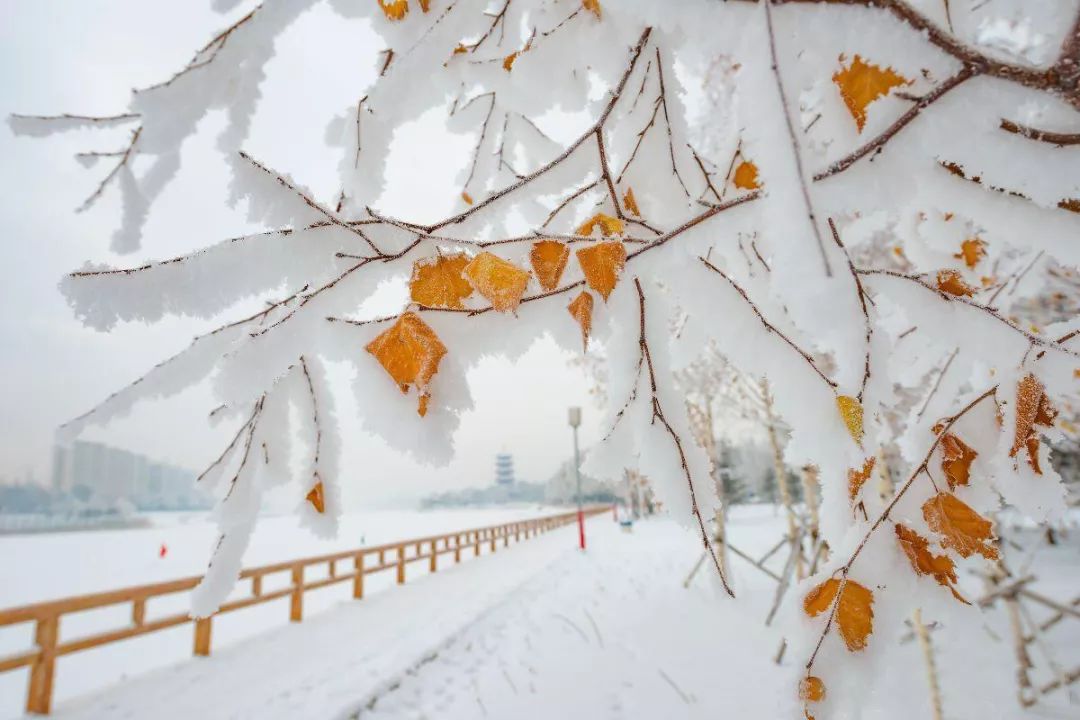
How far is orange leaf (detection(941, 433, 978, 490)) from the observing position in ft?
2.67

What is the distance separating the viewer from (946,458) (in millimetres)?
827

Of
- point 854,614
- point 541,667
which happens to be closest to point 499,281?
point 854,614

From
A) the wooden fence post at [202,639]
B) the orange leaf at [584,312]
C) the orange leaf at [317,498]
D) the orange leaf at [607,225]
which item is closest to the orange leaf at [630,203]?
the orange leaf at [607,225]

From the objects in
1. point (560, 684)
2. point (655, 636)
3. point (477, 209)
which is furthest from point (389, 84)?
point (655, 636)

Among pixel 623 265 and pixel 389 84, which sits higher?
pixel 389 84

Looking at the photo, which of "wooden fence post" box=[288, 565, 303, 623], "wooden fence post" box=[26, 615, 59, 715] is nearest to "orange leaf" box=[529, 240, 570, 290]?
"wooden fence post" box=[26, 615, 59, 715]

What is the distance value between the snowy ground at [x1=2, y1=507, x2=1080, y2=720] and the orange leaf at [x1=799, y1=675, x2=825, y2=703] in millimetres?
2377

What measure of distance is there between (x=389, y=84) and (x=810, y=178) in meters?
0.77

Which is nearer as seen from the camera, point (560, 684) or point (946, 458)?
point (946, 458)

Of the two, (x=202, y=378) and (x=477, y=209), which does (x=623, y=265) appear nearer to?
(x=477, y=209)

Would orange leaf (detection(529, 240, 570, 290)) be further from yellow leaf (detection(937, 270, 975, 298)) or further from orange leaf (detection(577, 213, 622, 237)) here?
yellow leaf (detection(937, 270, 975, 298))

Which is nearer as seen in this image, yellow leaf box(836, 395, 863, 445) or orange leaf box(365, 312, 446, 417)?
yellow leaf box(836, 395, 863, 445)

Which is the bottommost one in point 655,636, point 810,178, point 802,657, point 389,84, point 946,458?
point 655,636

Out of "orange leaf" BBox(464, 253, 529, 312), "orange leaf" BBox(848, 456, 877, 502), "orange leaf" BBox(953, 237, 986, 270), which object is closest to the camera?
"orange leaf" BBox(464, 253, 529, 312)
